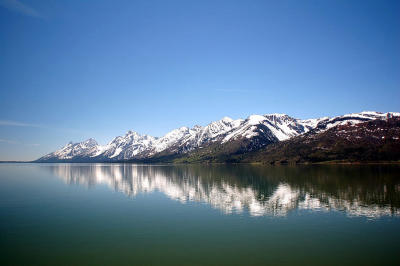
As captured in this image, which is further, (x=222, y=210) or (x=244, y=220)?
(x=222, y=210)

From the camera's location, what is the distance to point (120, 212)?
63688mm

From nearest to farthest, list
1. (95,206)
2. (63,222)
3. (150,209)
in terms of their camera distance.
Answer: (63,222)
(150,209)
(95,206)

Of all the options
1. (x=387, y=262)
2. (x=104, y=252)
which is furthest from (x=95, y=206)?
(x=387, y=262)

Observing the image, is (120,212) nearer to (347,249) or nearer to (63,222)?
(63,222)

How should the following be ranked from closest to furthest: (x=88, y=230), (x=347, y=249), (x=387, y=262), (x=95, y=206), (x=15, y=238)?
(x=387, y=262) < (x=347, y=249) < (x=15, y=238) < (x=88, y=230) < (x=95, y=206)

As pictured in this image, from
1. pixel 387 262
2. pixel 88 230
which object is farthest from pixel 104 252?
pixel 387 262

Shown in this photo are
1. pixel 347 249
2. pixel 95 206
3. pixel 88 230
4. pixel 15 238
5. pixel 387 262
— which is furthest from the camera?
pixel 95 206

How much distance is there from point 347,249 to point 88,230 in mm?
41471

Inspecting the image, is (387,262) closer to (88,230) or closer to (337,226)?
(337,226)

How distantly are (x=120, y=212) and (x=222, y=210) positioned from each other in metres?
24.4

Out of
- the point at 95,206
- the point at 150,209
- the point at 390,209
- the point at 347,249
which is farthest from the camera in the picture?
the point at 95,206

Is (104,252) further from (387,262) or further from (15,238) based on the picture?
(387,262)

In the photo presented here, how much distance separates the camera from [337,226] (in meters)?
48.2

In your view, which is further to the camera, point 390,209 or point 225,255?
point 390,209
